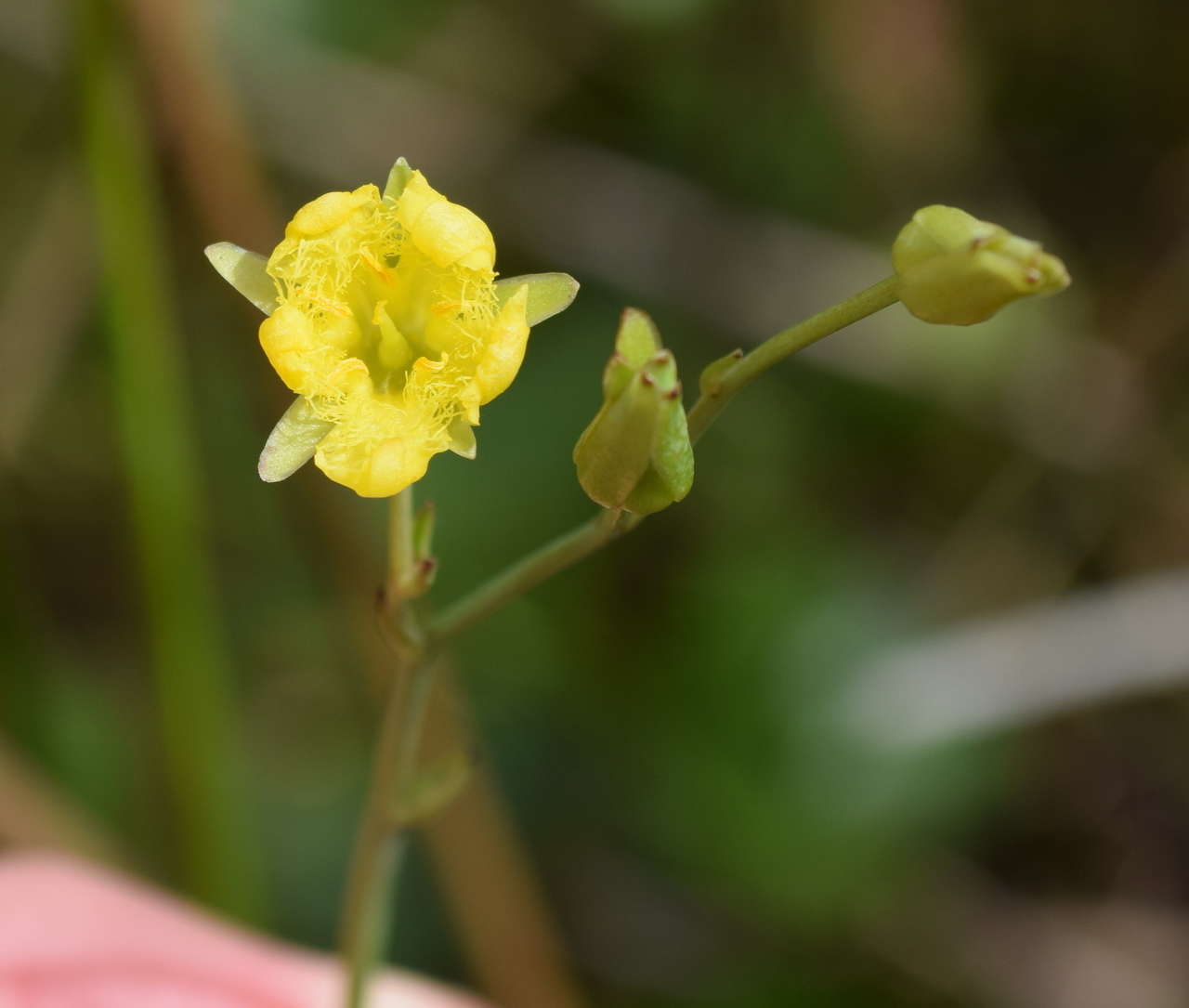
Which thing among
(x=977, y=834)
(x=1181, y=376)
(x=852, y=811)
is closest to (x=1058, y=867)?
(x=977, y=834)

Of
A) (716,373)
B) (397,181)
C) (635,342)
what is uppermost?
(397,181)

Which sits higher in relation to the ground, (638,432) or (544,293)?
(544,293)

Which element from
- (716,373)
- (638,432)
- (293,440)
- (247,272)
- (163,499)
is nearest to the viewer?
(638,432)

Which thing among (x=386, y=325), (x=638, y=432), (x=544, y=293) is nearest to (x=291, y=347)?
(x=386, y=325)

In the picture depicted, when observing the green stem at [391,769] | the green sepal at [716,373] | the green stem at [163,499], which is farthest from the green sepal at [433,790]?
the green stem at [163,499]

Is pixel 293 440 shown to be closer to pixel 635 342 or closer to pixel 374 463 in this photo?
pixel 374 463

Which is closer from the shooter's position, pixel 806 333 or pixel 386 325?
pixel 806 333

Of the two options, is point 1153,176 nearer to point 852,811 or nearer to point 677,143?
point 677,143
